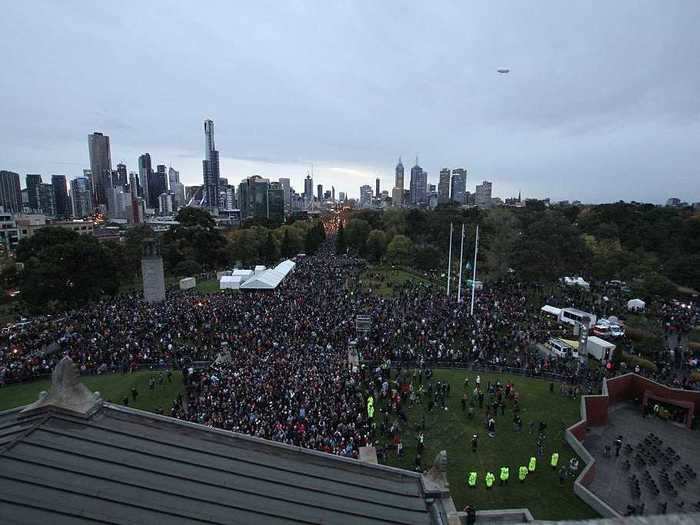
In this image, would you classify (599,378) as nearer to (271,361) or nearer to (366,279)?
(271,361)

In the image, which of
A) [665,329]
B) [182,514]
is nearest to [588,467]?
[182,514]

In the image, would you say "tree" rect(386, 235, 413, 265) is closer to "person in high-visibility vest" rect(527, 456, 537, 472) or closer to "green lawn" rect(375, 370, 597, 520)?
"green lawn" rect(375, 370, 597, 520)

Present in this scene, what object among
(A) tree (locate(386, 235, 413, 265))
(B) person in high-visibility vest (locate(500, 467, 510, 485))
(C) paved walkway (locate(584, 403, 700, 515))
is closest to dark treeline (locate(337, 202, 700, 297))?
(A) tree (locate(386, 235, 413, 265))

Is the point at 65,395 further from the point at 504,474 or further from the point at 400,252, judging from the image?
the point at 400,252

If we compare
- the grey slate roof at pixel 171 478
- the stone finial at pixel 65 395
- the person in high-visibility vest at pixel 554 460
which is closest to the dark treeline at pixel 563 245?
the person in high-visibility vest at pixel 554 460

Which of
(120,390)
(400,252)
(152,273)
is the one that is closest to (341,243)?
(400,252)

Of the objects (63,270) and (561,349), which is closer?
(561,349)
